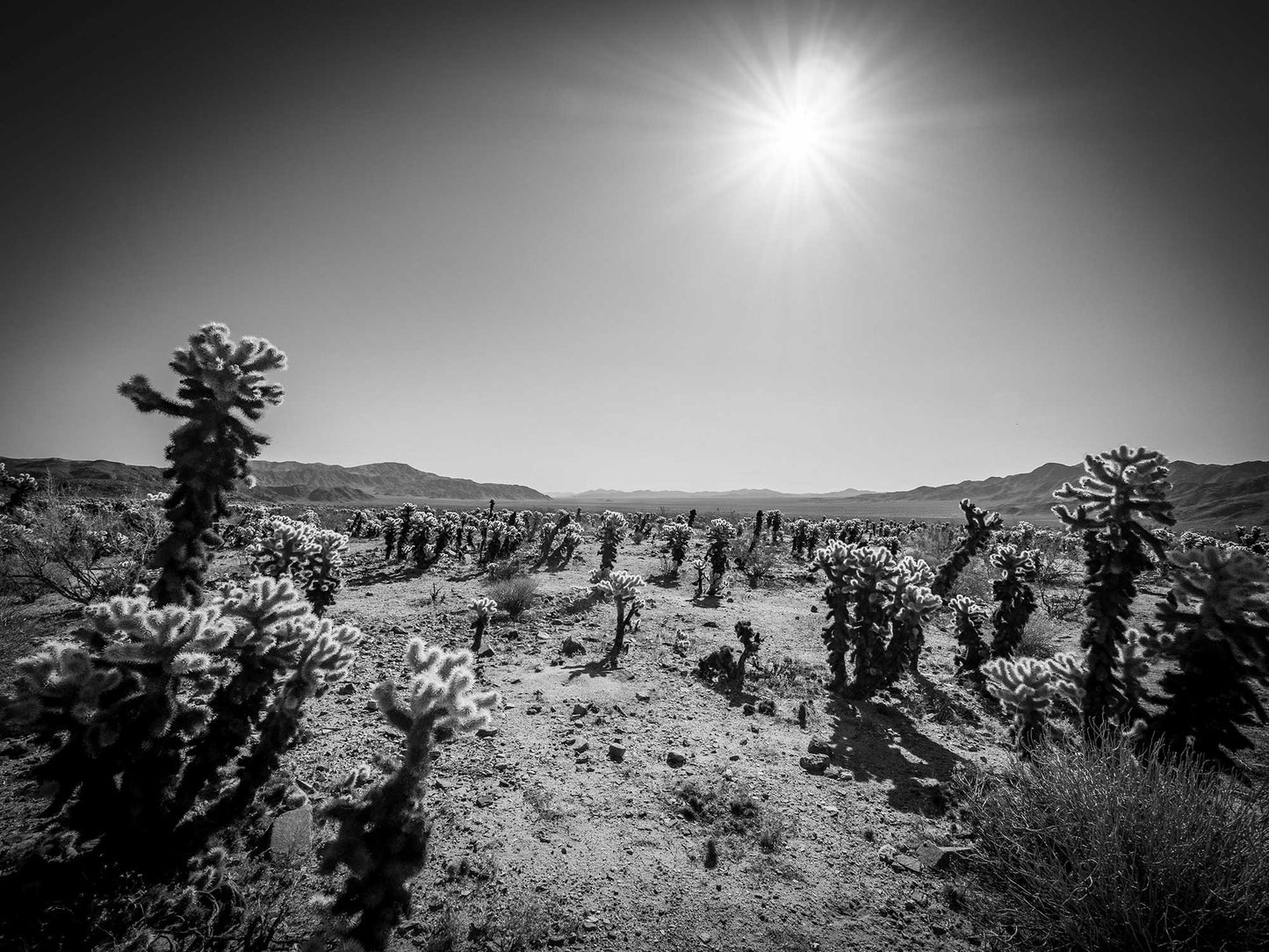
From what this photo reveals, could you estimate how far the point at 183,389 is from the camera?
5.85 metres

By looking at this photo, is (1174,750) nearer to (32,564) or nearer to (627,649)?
(627,649)

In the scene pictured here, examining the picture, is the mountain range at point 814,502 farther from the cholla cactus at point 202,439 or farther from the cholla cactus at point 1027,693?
the cholla cactus at point 1027,693

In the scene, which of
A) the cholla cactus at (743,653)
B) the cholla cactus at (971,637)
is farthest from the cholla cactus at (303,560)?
the cholla cactus at (971,637)

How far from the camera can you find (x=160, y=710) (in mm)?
3930

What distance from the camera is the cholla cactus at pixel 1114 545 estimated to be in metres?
7.14

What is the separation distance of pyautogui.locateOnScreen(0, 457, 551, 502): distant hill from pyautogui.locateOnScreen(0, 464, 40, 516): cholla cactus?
106ft

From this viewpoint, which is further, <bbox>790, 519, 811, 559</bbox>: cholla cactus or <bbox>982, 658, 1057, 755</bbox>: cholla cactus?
<bbox>790, 519, 811, 559</bbox>: cholla cactus

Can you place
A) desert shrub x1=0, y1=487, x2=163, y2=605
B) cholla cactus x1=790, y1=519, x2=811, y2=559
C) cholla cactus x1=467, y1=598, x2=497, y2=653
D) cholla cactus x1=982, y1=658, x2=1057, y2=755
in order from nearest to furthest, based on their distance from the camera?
cholla cactus x1=982, y1=658, x2=1057, y2=755, cholla cactus x1=467, y1=598, x2=497, y2=653, desert shrub x1=0, y1=487, x2=163, y2=605, cholla cactus x1=790, y1=519, x2=811, y2=559

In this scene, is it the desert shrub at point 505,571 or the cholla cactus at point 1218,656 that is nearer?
the cholla cactus at point 1218,656

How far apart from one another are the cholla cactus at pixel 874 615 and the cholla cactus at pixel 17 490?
28.5 meters

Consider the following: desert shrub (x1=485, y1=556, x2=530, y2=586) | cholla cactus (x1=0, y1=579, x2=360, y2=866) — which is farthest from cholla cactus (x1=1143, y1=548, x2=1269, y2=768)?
desert shrub (x1=485, y1=556, x2=530, y2=586)

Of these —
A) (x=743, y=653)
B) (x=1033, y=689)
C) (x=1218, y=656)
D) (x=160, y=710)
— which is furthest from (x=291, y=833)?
(x=1218, y=656)

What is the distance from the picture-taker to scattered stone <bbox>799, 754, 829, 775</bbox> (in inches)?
247

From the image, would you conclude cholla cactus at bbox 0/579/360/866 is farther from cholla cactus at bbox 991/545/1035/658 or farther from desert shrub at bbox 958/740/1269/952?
cholla cactus at bbox 991/545/1035/658
